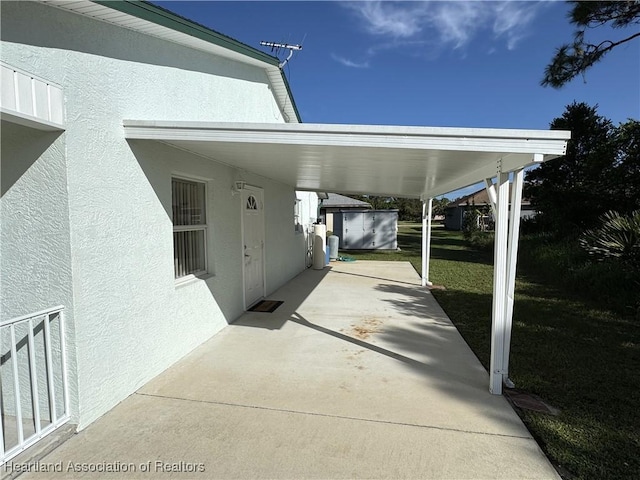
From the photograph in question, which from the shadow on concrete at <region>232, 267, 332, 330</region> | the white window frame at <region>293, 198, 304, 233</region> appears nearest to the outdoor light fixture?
the shadow on concrete at <region>232, 267, 332, 330</region>

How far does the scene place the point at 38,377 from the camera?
10.1 ft

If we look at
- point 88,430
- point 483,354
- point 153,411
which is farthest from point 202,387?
point 483,354

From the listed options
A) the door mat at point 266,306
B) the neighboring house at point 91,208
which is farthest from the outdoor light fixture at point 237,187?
the door mat at point 266,306

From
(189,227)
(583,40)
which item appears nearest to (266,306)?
(189,227)

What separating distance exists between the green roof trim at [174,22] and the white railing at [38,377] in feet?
8.83

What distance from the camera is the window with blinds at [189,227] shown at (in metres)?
4.75

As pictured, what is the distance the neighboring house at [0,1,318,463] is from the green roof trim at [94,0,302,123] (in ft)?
0.06

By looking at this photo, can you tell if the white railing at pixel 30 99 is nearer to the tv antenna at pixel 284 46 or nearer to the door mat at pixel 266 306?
the door mat at pixel 266 306

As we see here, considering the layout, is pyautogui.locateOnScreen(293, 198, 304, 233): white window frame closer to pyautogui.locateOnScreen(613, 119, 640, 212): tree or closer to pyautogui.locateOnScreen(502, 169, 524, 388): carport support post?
pyautogui.locateOnScreen(502, 169, 524, 388): carport support post

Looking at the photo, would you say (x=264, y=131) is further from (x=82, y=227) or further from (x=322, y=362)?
(x=322, y=362)

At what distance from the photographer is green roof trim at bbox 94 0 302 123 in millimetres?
3266

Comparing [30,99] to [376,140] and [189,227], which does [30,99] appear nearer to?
[189,227]

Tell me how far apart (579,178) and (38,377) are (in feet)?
61.9

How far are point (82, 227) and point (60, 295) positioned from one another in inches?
23.3
